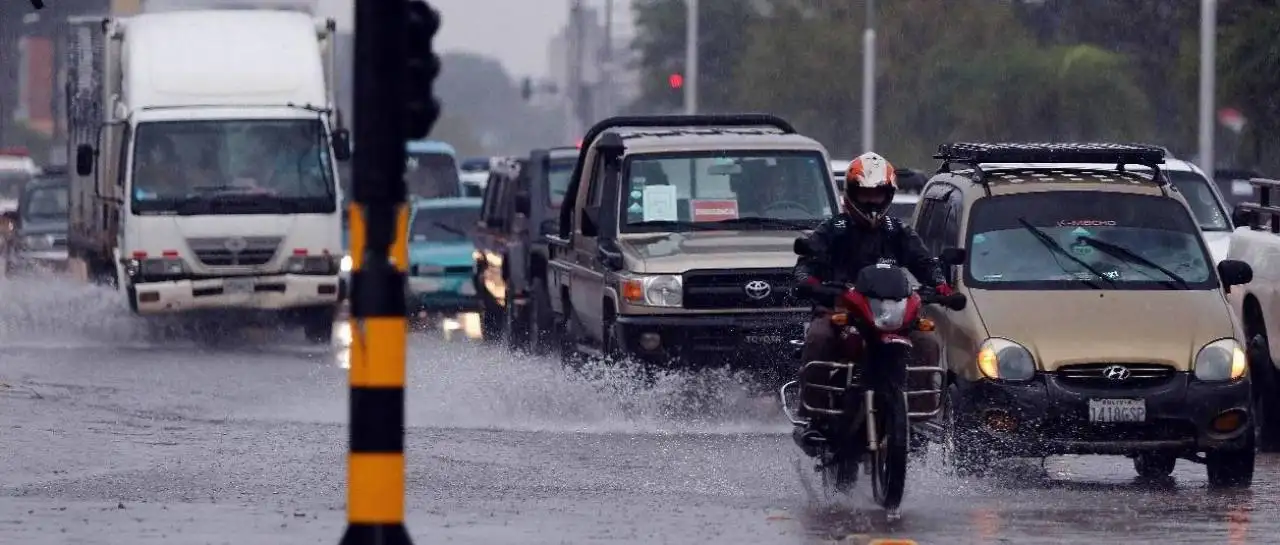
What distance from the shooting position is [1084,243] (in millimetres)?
13969

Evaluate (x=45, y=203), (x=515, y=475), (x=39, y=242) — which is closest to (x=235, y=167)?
(x=515, y=475)

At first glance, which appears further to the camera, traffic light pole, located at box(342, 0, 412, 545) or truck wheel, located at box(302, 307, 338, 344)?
truck wheel, located at box(302, 307, 338, 344)

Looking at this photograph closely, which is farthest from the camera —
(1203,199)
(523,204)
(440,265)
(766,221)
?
(440,265)

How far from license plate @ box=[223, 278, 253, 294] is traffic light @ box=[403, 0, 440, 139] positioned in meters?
17.5

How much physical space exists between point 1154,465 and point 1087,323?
1357 millimetres

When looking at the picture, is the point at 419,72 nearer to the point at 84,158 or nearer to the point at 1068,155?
the point at 1068,155

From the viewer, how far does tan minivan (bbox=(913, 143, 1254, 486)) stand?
12.9 metres

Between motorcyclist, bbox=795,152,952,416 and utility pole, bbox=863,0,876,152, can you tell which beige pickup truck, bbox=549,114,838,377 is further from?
utility pole, bbox=863,0,876,152

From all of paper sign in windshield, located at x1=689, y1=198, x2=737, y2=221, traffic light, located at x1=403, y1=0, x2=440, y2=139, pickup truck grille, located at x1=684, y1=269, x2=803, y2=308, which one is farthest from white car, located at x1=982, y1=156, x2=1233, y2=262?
traffic light, located at x1=403, y1=0, x2=440, y2=139

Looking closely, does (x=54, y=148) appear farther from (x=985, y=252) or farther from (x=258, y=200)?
(x=985, y=252)

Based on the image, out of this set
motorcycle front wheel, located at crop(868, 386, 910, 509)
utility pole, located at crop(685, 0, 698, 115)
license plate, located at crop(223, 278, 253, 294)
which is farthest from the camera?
utility pole, located at crop(685, 0, 698, 115)

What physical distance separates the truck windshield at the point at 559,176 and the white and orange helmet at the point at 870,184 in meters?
13.4

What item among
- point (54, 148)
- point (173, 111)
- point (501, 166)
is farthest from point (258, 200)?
point (54, 148)

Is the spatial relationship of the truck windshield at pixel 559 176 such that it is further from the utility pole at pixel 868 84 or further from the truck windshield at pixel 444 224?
the utility pole at pixel 868 84
